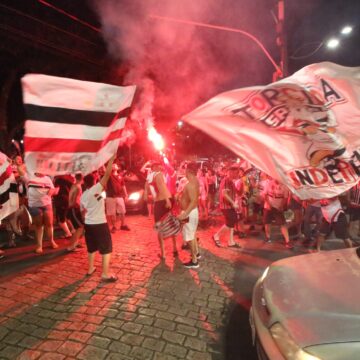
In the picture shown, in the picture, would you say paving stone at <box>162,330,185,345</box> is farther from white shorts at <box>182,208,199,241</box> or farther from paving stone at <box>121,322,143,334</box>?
white shorts at <box>182,208,199,241</box>

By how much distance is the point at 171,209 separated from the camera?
655cm

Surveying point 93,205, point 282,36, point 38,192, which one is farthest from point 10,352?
point 282,36

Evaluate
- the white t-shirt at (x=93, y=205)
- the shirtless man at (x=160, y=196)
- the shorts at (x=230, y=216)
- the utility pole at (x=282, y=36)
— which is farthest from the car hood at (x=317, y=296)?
the utility pole at (x=282, y=36)

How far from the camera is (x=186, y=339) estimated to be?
3.56m

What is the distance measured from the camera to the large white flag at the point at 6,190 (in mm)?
5000

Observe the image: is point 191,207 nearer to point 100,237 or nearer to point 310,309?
point 100,237

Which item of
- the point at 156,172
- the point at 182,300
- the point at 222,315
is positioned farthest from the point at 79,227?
the point at 222,315

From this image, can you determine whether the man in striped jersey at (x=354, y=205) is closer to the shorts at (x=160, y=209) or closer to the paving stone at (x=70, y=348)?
the shorts at (x=160, y=209)

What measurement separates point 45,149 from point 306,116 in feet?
7.99

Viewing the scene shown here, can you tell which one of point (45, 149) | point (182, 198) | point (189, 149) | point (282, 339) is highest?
point (189, 149)

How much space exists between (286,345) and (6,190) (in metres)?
4.81

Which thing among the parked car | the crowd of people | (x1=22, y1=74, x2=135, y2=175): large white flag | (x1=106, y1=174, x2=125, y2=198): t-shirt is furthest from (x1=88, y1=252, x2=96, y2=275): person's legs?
the parked car

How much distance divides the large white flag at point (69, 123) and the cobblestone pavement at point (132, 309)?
2.10m

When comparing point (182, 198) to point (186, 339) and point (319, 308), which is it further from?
point (319, 308)
